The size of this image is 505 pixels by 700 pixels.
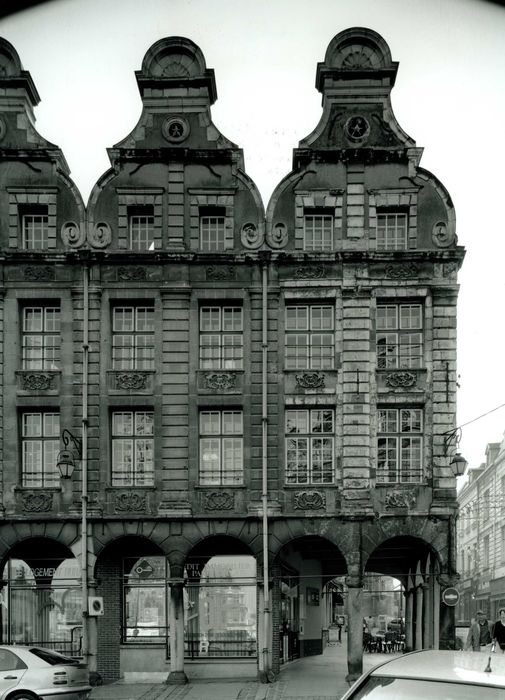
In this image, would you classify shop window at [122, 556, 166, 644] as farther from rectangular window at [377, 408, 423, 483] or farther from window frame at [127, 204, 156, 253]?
window frame at [127, 204, 156, 253]

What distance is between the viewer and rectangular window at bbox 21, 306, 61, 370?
27953 mm

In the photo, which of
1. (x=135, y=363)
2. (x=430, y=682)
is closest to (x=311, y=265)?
(x=135, y=363)

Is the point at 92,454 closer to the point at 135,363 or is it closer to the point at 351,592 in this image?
the point at 135,363

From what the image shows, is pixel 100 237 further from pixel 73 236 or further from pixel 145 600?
pixel 145 600

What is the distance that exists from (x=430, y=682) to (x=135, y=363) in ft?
69.5

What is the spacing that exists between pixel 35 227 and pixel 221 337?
619 centimetres

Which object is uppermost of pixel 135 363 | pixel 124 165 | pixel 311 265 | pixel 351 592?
pixel 124 165

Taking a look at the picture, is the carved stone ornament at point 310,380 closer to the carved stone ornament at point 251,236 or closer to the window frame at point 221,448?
the window frame at point 221,448

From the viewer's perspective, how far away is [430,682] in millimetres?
7387

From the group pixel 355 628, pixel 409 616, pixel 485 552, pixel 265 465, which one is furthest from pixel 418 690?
pixel 485 552

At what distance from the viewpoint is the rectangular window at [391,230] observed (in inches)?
1114

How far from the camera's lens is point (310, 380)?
90.8 ft

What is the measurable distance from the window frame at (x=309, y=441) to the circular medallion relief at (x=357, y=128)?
25.5 ft

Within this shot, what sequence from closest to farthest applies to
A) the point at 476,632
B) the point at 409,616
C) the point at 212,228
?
1. the point at 476,632
2. the point at 212,228
3. the point at 409,616
